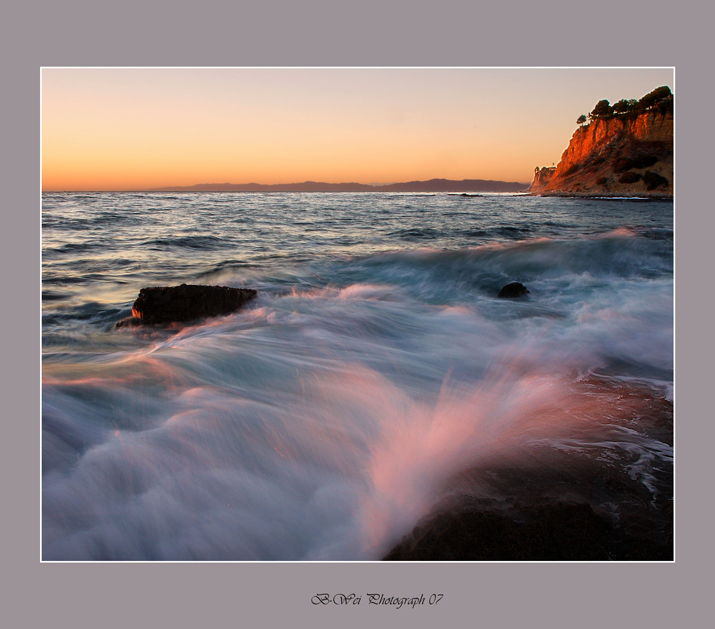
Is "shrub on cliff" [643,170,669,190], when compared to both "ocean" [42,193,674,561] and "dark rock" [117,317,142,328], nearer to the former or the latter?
"ocean" [42,193,674,561]

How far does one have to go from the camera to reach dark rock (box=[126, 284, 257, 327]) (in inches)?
214

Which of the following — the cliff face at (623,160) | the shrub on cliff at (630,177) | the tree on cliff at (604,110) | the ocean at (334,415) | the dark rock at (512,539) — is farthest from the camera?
the tree on cliff at (604,110)

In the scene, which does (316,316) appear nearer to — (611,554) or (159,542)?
(159,542)

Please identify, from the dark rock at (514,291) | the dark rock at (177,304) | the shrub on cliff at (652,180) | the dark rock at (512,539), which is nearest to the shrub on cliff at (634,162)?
the shrub on cliff at (652,180)

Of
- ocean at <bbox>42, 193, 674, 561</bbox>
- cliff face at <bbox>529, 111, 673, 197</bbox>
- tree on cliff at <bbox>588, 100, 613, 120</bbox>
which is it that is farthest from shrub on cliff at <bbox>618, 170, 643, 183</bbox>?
ocean at <bbox>42, 193, 674, 561</bbox>

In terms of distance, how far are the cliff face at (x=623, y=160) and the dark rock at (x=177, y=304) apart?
44298 millimetres

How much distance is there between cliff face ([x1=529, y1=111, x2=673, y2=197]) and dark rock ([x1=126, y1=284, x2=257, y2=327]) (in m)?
44.3

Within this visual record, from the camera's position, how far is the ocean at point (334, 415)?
249cm

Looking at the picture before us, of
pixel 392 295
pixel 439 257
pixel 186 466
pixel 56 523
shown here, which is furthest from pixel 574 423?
pixel 439 257

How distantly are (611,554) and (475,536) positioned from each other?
72 centimetres

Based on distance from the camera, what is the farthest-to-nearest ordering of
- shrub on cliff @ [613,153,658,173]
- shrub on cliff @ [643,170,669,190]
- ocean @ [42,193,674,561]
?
shrub on cliff @ [613,153,658,173] → shrub on cliff @ [643,170,669,190] → ocean @ [42,193,674,561]

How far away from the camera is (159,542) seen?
7.82 ft

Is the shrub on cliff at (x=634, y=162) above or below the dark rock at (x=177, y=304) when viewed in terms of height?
above

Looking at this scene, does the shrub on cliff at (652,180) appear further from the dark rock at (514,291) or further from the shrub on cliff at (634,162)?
the dark rock at (514,291)
